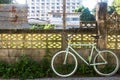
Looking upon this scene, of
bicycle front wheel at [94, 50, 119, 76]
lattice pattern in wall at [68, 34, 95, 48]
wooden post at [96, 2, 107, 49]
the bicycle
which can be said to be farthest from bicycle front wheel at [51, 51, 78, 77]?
wooden post at [96, 2, 107, 49]

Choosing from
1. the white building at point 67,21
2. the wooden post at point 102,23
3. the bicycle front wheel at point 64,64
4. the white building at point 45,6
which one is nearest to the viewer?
the bicycle front wheel at point 64,64

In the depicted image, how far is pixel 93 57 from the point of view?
368 inches

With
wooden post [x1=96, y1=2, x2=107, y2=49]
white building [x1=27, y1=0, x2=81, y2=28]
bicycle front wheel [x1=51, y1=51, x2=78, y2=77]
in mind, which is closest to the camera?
bicycle front wheel [x1=51, y1=51, x2=78, y2=77]

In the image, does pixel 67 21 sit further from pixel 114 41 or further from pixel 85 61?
pixel 85 61

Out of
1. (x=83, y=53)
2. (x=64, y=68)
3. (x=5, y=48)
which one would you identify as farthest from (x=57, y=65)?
(x=5, y=48)

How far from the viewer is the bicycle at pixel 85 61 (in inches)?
356

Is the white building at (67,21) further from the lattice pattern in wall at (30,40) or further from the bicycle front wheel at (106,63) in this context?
the bicycle front wheel at (106,63)

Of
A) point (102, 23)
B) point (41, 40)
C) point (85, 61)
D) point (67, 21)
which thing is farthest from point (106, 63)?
point (67, 21)

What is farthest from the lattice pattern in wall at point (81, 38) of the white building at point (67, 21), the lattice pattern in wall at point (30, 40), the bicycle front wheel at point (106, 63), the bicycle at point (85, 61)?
the white building at point (67, 21)

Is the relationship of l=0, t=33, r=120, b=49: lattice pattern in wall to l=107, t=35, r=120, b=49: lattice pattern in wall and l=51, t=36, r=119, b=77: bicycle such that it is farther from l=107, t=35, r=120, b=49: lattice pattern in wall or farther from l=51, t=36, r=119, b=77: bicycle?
l=51, t=36, r=119, b=77: bicycle

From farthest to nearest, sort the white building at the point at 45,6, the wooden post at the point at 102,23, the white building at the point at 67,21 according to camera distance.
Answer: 1. the white building at the point at 45,6
2. the white building at the point at 67,21
3. the wooden post at the point at 102,23

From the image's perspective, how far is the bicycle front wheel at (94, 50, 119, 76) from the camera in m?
9.03

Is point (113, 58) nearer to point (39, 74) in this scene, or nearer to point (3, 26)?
point (39, 74)

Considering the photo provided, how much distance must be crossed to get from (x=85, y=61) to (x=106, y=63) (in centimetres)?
61
